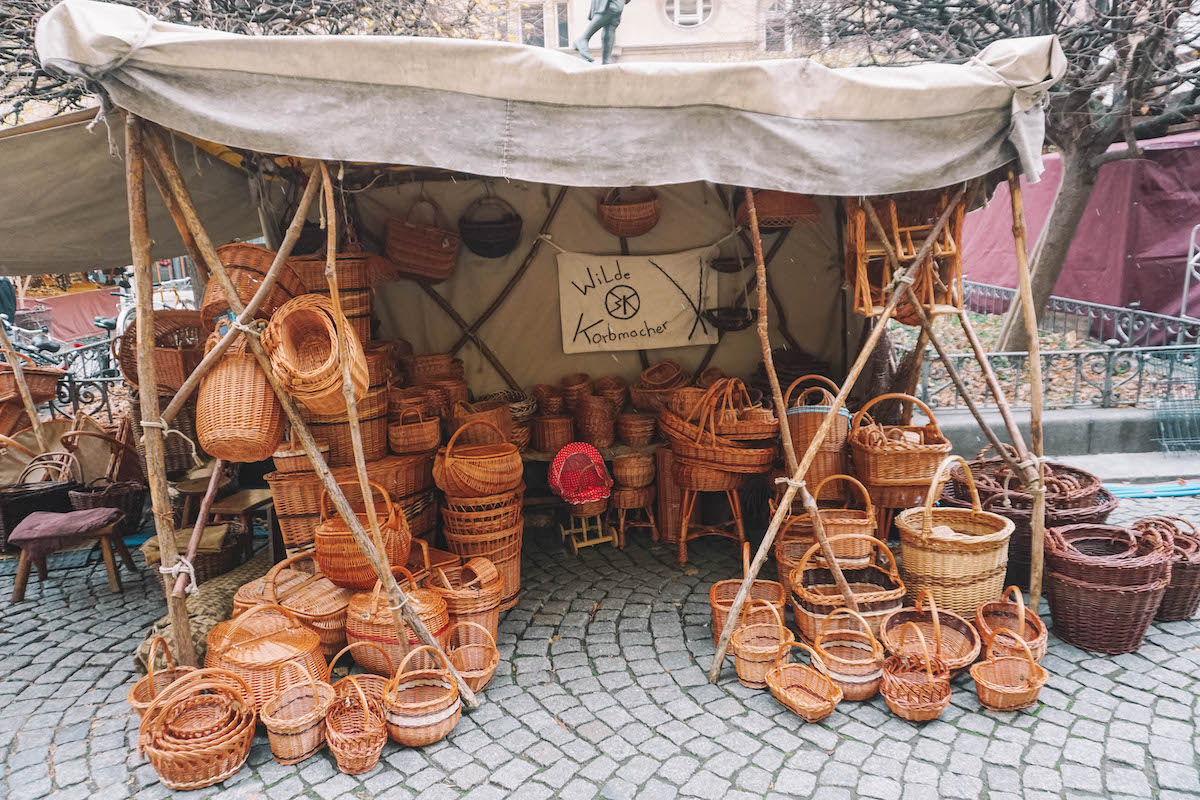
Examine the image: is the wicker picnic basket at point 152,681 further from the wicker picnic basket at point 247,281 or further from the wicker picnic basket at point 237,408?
the wicker picnic basket at point 247,281

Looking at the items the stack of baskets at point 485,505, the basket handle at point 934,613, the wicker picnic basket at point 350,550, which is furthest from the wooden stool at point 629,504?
the basket handle at point 934,613

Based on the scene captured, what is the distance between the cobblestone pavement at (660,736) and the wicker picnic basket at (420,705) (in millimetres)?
80

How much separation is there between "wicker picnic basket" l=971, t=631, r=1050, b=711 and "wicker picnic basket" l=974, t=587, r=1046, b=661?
44 millimetres

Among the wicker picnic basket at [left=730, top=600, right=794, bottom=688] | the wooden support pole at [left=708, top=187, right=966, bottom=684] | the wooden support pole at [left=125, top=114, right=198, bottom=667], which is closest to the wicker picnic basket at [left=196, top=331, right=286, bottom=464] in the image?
the wooden support pole at [left=125, top=114, right=198, bottom=667]

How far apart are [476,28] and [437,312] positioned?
9535 millimetres

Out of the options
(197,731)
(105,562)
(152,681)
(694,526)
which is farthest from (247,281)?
(694,526)

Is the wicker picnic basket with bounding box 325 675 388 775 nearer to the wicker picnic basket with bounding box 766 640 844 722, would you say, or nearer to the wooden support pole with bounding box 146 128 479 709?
the wooden support pole with bounding box 146 128 479 709

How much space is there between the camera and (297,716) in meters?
3.68

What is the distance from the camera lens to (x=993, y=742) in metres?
3.43

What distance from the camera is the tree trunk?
339 inches

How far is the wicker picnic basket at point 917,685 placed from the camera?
11.6ft

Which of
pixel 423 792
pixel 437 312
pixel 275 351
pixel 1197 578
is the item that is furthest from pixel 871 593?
pixel 437 312

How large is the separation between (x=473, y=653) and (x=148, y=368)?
7.26 feet

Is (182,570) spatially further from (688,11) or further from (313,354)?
(688,11)
